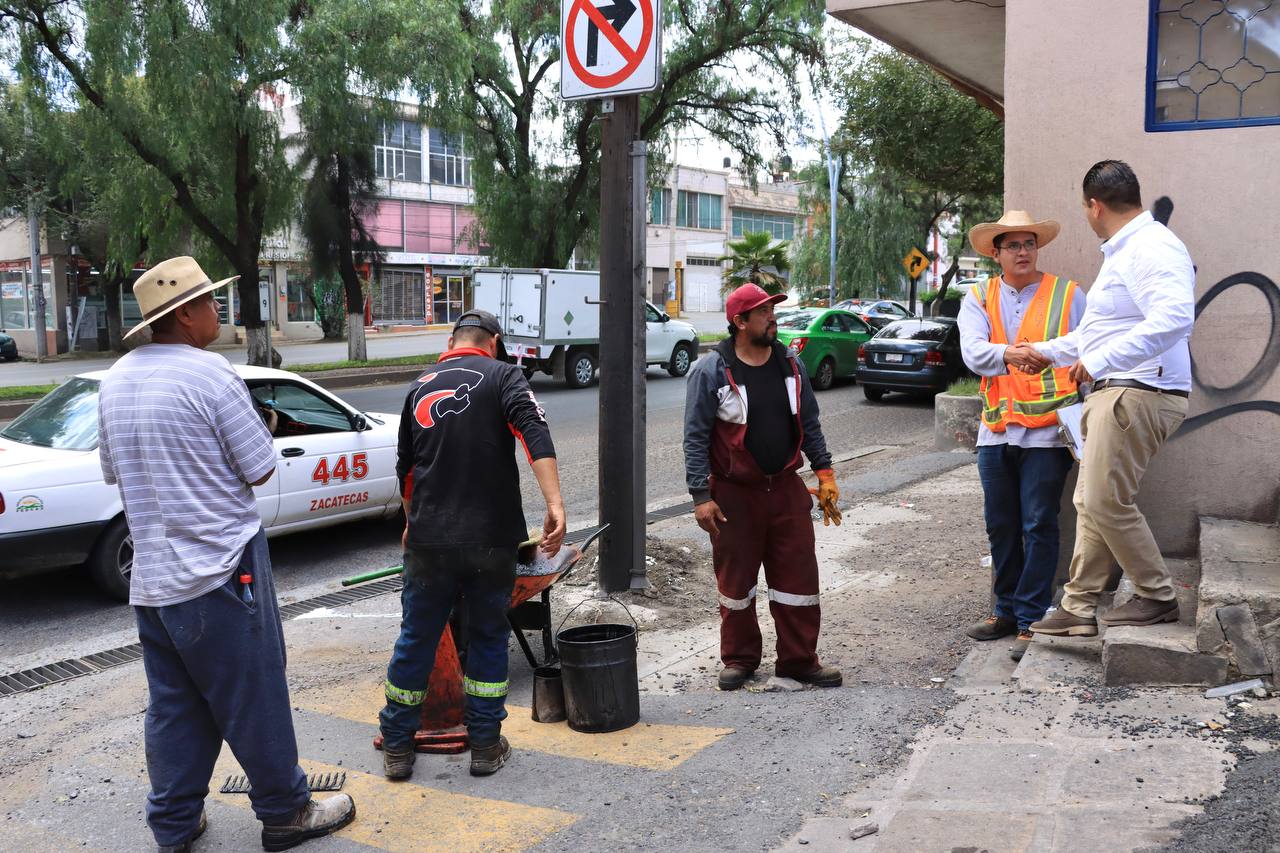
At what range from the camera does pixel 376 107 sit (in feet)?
72.6

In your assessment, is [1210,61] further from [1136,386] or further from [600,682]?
[600,682]

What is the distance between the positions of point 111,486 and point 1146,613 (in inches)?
202

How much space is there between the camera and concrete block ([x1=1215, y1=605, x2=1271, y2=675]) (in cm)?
416

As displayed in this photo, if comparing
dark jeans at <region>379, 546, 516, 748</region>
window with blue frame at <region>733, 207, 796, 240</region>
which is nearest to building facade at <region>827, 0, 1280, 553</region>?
dark jeans at <region>379, 546, 516, 748</region>

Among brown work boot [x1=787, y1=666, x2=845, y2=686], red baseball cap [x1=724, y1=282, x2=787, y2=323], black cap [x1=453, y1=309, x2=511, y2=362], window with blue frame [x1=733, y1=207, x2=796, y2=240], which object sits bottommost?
brown work boot [x1=787, y1=666, x2=845, y2=686]

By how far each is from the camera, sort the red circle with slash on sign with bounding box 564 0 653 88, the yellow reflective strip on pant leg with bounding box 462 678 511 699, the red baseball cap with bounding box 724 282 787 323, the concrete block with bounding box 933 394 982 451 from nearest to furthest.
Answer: the yellow reflective strip on pant leg with bounding box 462 678 511 699
the red baseball cap with bounding box 724 282 787 323
the red circle with slash on sign with bounding box 564 0 653 88
the concrete block with bounding box 933 394 982 451

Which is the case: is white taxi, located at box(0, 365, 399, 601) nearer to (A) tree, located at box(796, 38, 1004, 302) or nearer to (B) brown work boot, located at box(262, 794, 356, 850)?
(B) brown work boot, located at box(262, 794, 356, 850)

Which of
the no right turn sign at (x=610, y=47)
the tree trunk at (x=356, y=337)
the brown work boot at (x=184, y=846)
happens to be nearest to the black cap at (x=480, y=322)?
the brown work boot at (x=184, y=846)

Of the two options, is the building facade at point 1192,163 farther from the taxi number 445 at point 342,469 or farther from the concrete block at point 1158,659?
the taxi number 445 at point 342,469

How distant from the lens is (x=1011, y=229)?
5094 mm

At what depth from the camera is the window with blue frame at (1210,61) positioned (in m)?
5.20

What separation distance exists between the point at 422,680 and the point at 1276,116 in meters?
4.54

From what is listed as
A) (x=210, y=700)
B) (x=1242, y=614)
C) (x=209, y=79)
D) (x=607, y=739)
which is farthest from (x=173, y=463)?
(x=209, y=79)

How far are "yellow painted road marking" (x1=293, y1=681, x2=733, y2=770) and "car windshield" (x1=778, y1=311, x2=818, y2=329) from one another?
16.4m
